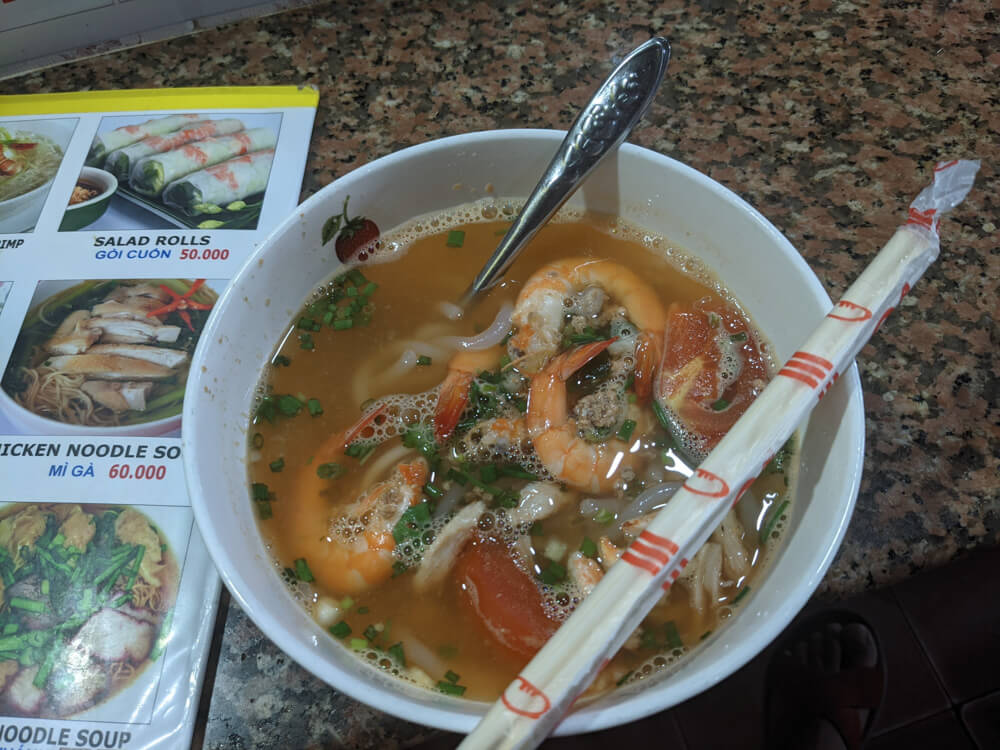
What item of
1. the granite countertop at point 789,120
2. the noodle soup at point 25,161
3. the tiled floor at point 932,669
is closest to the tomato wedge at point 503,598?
the granite countertop at point 789,120

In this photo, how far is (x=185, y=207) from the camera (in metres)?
1.29

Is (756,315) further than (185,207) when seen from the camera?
No

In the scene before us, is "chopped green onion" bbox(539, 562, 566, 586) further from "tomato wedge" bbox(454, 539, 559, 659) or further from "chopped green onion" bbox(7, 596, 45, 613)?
"chopped green onion" bbox(7, 596, 45, 613)

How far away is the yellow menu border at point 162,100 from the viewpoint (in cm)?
139

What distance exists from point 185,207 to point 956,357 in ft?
4.76

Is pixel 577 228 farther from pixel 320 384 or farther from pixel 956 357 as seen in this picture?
pixel 956 357

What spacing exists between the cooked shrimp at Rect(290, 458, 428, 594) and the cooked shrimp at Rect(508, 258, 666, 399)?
258 mm

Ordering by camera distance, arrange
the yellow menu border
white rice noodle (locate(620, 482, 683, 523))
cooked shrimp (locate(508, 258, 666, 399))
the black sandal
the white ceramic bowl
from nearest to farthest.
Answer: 1. the white ceramic bowl
2. white rice noodle (locate(620, 482, 683, 523))
3. cooked shrimp (locate(508, 258, 666, 399))
4. the yellow menu border
5. the black sandal

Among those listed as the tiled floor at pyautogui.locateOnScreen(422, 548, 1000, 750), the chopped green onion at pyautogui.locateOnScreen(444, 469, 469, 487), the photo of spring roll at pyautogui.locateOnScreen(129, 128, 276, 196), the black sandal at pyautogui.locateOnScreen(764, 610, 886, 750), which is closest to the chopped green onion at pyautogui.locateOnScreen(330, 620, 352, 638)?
the chopped green onion at pyautogui.locateOnScreen(444, 469, 469, 487)

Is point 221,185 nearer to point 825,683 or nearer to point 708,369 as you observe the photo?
point 708,369

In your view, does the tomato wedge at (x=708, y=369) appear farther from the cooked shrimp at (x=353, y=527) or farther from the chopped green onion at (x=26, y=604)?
the chopped green onion at (x=26, y=604)

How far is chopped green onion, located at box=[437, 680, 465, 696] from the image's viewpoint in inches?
32.1

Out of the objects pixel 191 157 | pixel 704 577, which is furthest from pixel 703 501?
pixel 191 157

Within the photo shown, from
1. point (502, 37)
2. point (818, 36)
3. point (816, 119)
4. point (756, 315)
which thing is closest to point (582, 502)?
point (756, 315)
